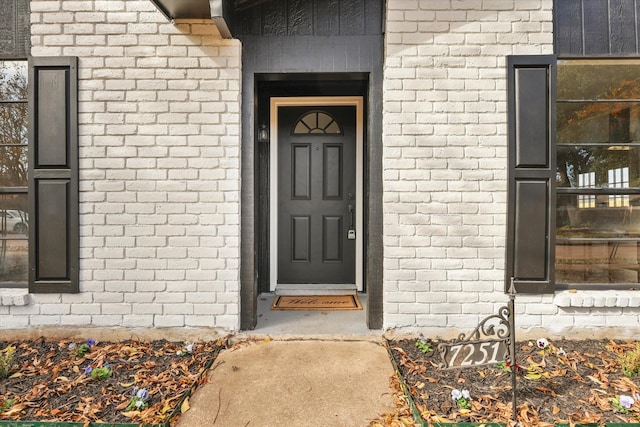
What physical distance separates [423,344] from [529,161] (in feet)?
5.20

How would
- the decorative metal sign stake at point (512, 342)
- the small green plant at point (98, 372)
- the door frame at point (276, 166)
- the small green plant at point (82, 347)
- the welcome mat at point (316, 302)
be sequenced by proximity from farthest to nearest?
the door frame at point (276, 166), the welcome mat at point (316, 302), the small green plant at point (82, 347), the small green plant at point (98, 372), the decorative metal sign stake at point (512, 342)

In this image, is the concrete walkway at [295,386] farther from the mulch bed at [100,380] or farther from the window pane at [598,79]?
the window pane at [598,79]

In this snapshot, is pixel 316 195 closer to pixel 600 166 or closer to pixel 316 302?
pixel 316 302

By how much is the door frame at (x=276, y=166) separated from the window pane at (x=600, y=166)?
5.96ft

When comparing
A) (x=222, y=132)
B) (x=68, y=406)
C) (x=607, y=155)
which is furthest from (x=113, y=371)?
(x=607, y=155)

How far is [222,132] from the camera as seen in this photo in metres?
2.56

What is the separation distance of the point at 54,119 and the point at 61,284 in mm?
1267

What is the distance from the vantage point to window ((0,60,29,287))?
2.64m

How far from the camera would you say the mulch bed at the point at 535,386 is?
1.73 metres

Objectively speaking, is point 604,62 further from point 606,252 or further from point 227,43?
point 227,43

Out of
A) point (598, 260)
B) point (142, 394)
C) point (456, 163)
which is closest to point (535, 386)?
point (598, 260)

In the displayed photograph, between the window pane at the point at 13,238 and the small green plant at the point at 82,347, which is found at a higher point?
the window pane at the point at 13,238

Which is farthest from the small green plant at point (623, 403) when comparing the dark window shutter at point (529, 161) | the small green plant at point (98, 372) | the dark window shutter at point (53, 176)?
the dark window shutter at point (53, 176)

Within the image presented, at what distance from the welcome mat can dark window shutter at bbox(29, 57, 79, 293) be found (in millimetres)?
1719
